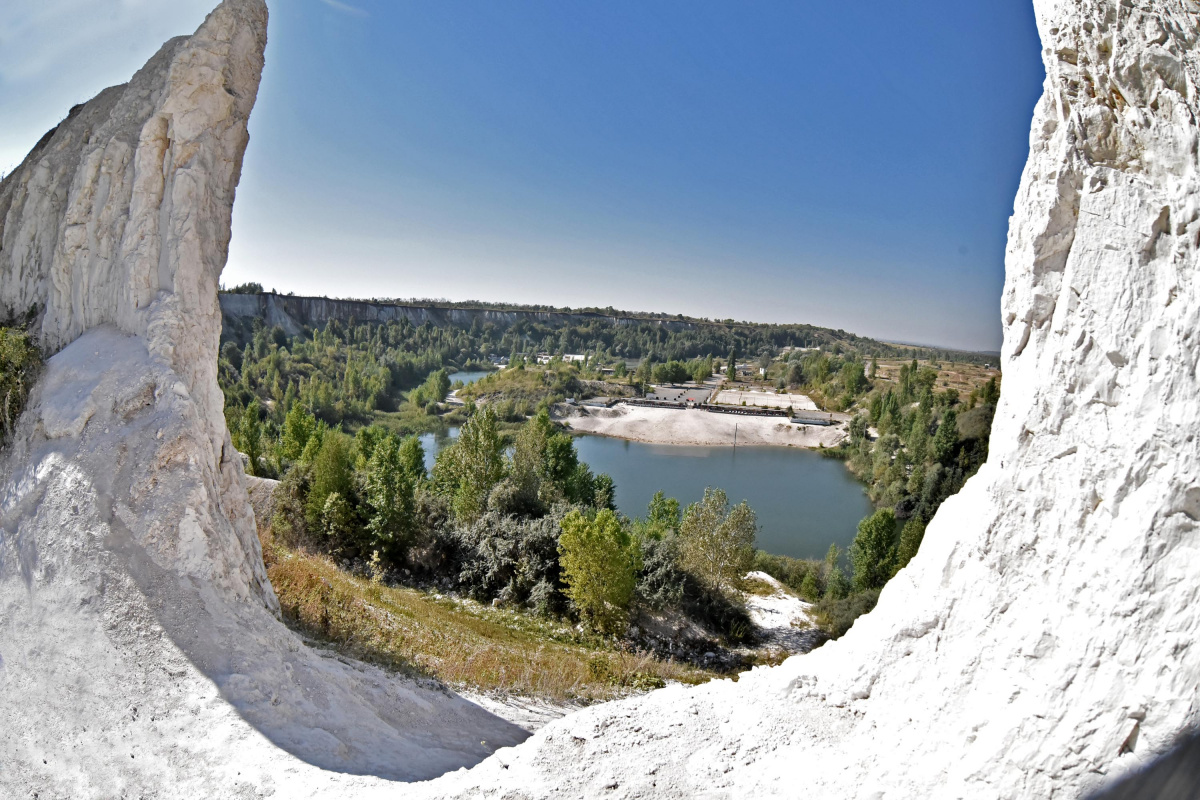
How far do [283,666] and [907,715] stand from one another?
6750mm

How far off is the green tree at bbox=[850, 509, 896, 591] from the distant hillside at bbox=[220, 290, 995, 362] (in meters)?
96.2

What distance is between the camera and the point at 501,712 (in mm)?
9070

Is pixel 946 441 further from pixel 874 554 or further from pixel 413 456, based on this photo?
pixel 413 456

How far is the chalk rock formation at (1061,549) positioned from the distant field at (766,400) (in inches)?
2979

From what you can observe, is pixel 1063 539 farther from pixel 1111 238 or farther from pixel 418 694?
pixel 418 694

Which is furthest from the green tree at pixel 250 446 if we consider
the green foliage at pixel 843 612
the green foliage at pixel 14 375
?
the green foliage at pixel 843 612

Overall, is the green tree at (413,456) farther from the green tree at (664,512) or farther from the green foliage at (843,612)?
the green foliage at (843,612)

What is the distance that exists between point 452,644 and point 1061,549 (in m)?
10.1

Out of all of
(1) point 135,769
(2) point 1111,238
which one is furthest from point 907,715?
(1) point 135,769

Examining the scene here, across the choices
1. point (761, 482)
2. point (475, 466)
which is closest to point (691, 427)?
point (761, 482)

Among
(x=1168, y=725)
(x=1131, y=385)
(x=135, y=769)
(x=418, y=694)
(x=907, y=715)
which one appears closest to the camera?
(x=1168, y=725)

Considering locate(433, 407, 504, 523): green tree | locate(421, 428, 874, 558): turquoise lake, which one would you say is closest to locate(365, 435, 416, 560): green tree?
locate(433, 407, 504, 523): green tree

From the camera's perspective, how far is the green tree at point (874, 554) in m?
24.5

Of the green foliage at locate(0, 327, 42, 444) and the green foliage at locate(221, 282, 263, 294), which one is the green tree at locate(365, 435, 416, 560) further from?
the green foliage at locate(221, 282, 263, 294)
